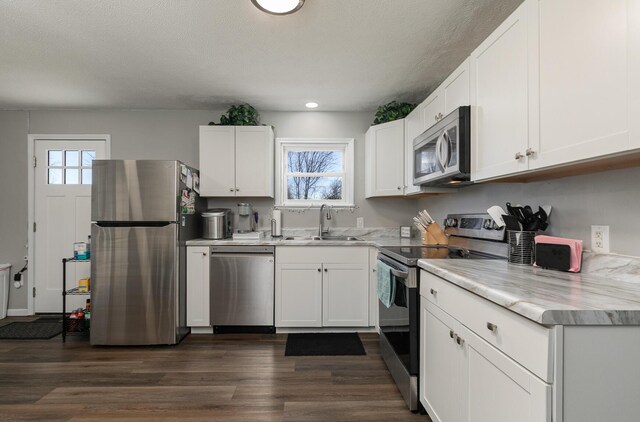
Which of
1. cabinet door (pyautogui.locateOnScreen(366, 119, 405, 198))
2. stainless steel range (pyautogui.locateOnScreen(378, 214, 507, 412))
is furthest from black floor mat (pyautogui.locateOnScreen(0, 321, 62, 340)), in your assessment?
cabinet door (pyautogui.locateOnScreen(366, 119, 405, 198))

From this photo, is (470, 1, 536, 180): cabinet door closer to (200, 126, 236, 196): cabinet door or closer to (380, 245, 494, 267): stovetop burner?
(380, 245, 494, 267): stovetop burner

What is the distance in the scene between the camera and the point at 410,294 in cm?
183

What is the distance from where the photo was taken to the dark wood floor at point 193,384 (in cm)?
186

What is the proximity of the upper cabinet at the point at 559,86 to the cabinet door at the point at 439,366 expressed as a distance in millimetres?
808

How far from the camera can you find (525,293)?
1024 mm

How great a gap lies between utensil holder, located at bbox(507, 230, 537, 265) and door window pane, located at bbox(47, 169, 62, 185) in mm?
4577

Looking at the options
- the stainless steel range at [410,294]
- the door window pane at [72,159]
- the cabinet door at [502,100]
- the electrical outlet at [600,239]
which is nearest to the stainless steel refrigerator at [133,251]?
the door window pane at [72,159]

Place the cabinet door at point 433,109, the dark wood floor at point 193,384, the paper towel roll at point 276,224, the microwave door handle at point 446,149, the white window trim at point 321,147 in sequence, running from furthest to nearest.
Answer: the white window trim at point 321,147
the paper towel roll at point 276,224
the cabinet door at point 433,109
the microwave door handle at point 446,149
the dark wood floor at point 193,384

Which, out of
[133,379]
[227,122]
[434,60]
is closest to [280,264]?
[133,379]

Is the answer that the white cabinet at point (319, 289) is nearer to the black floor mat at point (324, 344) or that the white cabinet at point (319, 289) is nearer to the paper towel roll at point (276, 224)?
the black floor mat at point (324, 344)

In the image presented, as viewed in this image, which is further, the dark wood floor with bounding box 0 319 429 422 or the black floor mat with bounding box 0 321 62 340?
the black floor mat with bounding box 0 321 62 340

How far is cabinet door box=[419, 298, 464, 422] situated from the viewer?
1386mm

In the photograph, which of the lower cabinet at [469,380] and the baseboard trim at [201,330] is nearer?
the lower cabinet at [469,380]

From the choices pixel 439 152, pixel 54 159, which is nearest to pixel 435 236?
pixel 439 152
